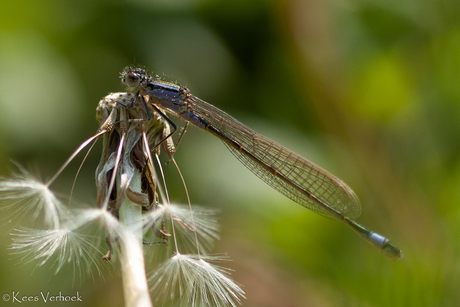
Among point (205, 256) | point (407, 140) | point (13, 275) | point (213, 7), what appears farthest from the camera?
point (213, 7)

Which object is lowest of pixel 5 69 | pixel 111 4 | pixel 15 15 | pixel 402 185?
pixel 402 185

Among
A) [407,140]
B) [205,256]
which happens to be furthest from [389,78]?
[205,256]

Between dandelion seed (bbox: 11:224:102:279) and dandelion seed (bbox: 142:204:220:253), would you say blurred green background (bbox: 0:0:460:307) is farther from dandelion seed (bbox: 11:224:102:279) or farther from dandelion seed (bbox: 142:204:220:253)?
dandelion seed (bbox: 11:224:102:279)

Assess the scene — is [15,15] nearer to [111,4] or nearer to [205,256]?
[111,4]

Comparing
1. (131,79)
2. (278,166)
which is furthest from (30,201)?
(278,166)

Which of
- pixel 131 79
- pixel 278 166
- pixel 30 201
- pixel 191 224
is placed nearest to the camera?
pixel 30 201

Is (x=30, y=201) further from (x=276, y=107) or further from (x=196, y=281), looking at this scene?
(x=276, y=107)

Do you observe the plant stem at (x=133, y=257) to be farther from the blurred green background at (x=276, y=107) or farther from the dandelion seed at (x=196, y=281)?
the blurred green background at (x=276, y=107)
